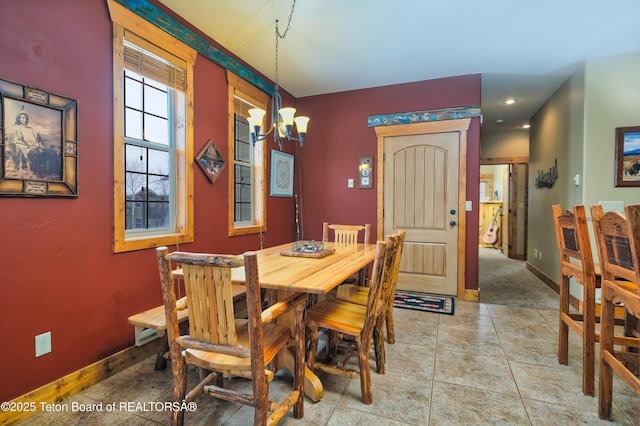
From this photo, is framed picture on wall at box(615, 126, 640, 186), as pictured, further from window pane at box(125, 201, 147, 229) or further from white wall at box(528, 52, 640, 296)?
window pane at box(125, 201, 147, 229)

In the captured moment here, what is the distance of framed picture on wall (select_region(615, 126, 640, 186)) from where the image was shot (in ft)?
10.1

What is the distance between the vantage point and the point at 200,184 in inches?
110

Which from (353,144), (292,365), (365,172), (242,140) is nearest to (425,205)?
(365,172)

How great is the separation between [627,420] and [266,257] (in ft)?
7.18

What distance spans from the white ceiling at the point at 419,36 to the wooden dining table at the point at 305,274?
1942mm

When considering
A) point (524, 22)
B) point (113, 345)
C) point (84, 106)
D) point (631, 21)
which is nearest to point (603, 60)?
point (631, 21)

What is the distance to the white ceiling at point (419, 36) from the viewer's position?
2391 mm

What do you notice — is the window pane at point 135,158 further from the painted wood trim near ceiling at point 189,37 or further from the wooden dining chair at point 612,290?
the wooden dining chair at point 612,290

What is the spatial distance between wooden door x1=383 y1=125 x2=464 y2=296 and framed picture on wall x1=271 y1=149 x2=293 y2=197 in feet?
4.29

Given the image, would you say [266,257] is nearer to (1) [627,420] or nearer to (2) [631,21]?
(1) [627,420]

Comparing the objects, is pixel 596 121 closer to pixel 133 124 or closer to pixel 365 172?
pixel 365 172

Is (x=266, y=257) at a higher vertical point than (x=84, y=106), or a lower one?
lower

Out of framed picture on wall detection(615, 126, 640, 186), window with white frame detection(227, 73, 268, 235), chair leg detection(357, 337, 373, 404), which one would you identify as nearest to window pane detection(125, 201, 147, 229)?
window with white frame detection(227, 73, 268, 235)

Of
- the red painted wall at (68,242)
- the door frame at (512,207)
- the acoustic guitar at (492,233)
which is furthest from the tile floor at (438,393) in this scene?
the acoustic guitar at (492,233)
